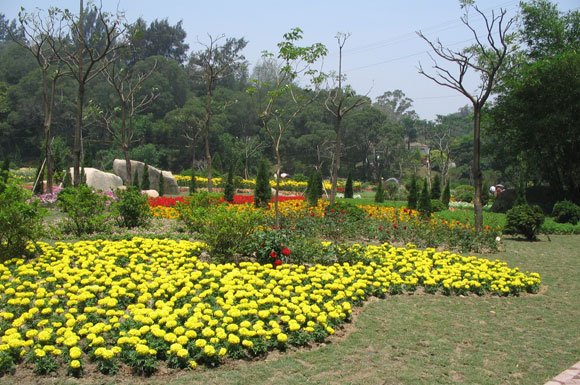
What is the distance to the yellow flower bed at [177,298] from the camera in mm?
4168

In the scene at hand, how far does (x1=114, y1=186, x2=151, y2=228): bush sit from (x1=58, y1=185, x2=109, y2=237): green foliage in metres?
0.60

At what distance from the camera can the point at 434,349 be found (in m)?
4.68

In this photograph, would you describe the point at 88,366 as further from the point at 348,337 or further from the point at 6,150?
the point at 6,150

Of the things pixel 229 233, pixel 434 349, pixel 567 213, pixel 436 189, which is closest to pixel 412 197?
pixel 567 213

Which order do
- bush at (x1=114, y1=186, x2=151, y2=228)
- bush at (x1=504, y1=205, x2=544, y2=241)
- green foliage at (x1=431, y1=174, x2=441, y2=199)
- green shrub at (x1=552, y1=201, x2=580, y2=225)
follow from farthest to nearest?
green foliage at (x1=431, y1=174, x2=441, y2=199) < green shrub at (x1=552, y1=201, x2=580, y2=225) < bush at (x1=504, y1=205, x2=544, y2=241) < bush at (x1=114, y1=186, x2=151, y2=228)

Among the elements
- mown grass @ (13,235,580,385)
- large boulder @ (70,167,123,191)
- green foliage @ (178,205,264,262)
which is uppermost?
large boulder @ (70,167,123,191)

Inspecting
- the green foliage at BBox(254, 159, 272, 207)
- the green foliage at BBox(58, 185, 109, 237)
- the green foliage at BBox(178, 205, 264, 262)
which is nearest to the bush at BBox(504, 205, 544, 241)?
the green foliage at BBox(254, 159, 272, 207)

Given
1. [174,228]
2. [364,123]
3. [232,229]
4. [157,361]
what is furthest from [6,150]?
[157,361]

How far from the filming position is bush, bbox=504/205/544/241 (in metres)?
12.5

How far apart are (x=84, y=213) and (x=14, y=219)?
2620mm

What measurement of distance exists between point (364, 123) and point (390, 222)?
3700cm

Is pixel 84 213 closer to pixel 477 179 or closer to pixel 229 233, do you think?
pixel 229 233

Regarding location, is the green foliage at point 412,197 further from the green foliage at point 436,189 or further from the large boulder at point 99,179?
the large boulder at point 99,179

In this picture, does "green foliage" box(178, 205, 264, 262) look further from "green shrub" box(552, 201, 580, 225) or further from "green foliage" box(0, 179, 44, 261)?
"green shrub" box(552, 201, 580, 225)
